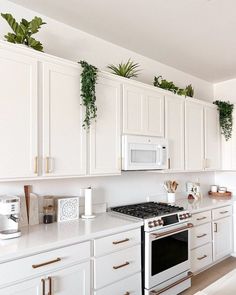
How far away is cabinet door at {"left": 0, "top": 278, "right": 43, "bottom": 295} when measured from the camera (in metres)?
1.57

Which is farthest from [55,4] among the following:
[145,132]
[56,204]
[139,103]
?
[56,204]

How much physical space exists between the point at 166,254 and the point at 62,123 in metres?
1.66

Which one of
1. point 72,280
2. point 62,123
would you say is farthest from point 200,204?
point 62,123

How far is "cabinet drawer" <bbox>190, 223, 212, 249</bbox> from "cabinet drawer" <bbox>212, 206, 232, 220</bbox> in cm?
18

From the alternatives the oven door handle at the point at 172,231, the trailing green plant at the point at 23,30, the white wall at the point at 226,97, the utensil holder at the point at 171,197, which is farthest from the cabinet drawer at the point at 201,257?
the trailing green plant at the point at 23,30

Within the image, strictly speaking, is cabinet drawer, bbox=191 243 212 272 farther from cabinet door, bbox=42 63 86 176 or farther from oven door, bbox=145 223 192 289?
cabinet door, bbox=42 63 86 176

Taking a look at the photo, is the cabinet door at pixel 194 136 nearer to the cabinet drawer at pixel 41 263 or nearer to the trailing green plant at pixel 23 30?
the cabinet drawer at pixel 41 263

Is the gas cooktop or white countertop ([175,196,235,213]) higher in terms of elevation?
the gas cooktop

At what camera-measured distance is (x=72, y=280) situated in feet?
6.14

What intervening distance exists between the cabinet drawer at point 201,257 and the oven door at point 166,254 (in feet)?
0.98

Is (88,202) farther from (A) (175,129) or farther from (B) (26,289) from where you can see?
(A) (175,129)

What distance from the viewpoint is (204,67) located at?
377 cm

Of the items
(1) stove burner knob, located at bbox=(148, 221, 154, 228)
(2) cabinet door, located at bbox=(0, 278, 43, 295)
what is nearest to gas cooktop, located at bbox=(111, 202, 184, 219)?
(1) stove burner knob, located at bbox=(148, 221, 154, 228)

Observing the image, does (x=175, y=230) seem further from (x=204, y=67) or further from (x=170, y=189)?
(x=204, y=67)
